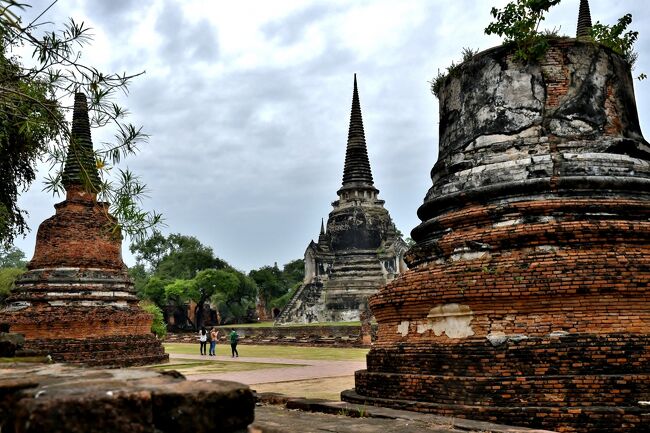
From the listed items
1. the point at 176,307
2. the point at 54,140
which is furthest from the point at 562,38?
the point at 176,307

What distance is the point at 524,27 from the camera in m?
Result: 7.13

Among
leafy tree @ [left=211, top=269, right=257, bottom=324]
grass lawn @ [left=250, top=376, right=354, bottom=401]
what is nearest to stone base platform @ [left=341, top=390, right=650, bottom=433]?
grass lawn @ [left=250, top=376, right=354, bottom=401]

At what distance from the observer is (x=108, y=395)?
2.22 meters

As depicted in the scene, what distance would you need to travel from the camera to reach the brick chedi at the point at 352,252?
34688 mm

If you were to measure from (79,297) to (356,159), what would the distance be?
2272cm

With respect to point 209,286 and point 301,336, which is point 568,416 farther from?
point 209,286

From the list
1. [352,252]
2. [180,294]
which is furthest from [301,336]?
[180,294]

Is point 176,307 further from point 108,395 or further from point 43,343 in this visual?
point 108,395

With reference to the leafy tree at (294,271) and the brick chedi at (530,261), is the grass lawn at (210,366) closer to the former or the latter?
the brick chedi at (530,261)

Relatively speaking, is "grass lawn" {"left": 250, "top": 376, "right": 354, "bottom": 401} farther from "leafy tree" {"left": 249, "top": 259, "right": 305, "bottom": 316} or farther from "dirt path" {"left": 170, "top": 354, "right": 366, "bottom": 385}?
"leafy tree" {"left": 249, "top": 259, "right": 305, "bottom": 316}

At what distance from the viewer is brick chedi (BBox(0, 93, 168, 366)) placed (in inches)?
614

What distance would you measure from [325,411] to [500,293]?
197 cm

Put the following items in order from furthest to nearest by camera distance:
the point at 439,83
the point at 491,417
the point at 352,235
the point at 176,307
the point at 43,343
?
the point at 176,307
the point at 352,235
the point at 43,343
the point at 439,83
the point at 491,417

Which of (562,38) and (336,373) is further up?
(562,38)
